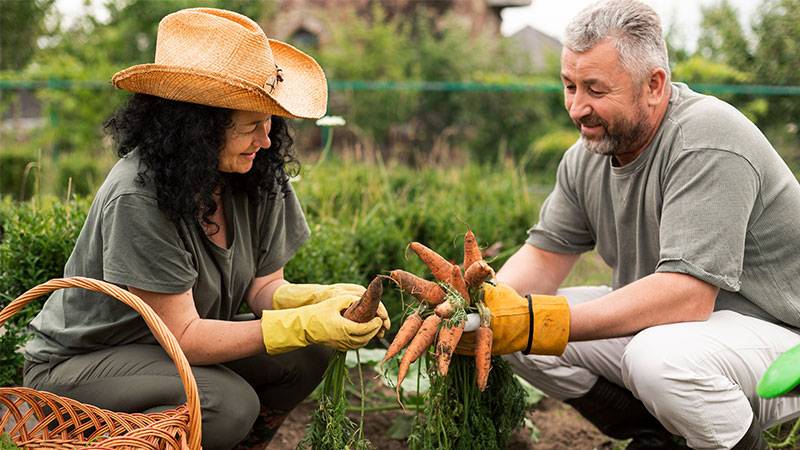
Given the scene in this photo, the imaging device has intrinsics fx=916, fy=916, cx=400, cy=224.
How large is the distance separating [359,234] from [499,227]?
0.84 metres

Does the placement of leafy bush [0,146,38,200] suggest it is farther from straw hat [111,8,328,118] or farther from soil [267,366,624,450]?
straw hat [111,8,328,118]

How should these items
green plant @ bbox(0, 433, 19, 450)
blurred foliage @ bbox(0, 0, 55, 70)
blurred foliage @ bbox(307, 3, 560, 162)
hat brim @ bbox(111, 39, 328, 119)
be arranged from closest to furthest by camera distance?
1. green plant @ bbox(0, 433, 19, 450)
2. hat brim @ bbox(111, 39, 328, 119)
3. blurred foliage @ bbox(307, 3, 560, 162)
4. blurred foliage @ bbox(0, 0, 55, 70)

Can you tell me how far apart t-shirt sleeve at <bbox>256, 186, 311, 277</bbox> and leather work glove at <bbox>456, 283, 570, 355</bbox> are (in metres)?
0.68

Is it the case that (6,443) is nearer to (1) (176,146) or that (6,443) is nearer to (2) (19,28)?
(1) (176,146)

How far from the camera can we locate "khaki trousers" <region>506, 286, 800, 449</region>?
2574mm

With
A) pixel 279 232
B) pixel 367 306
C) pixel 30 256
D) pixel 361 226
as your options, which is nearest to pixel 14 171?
pixel 361 226

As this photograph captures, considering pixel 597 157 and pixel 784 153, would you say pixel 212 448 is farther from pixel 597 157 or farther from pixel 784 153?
pixel 784 153

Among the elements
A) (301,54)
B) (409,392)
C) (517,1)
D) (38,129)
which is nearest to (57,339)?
(301,54)

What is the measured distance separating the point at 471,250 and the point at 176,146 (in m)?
0.91

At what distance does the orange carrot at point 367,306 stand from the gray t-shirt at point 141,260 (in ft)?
1.49

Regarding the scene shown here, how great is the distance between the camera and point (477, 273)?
2.57m

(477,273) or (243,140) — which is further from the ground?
(243,140)

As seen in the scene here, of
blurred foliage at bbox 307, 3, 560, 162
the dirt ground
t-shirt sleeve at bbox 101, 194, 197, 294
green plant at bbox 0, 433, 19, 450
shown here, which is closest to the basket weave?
green plant at bbox 0, 433, 19, 450

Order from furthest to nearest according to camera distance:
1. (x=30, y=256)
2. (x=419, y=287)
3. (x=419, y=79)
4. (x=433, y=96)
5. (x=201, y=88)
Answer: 1. (x=419, y=79)
2. (x=433, y=96)
3. (x=30, y=256)
4. (x=419, y=287)
5. (x=201, y=88)
